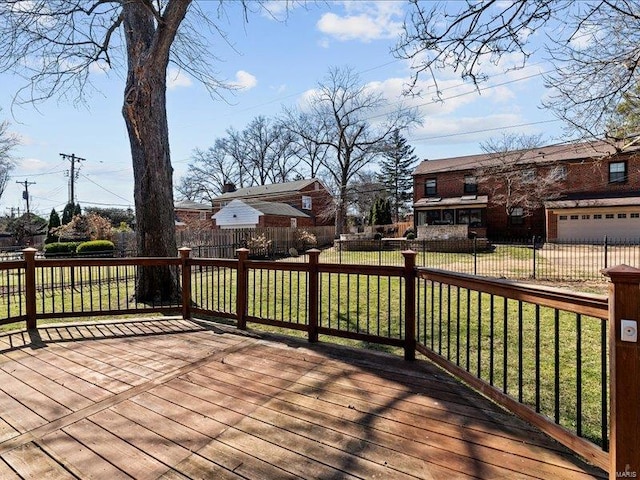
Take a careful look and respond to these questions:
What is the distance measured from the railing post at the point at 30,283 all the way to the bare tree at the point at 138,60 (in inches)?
81.1

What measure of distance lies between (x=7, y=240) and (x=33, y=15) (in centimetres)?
3163

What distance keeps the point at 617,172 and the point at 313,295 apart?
2400 cm

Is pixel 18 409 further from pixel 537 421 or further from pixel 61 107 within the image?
pixel 61 107

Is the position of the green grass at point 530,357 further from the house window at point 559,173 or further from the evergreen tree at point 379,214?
the evergreen tree at point 379,214

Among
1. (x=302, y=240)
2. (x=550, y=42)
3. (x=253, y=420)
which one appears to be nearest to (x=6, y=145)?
(x=302, y=240)

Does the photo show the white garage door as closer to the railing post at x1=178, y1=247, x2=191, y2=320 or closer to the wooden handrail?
the wooden handrail

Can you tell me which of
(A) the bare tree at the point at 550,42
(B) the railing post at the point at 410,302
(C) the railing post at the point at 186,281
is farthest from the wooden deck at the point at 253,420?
(A) the bare tree at the point at 550,42

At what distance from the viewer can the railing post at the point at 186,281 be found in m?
5.04

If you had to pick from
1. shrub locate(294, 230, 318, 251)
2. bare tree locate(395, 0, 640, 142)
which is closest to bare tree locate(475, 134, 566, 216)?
shrub locate(294, 230, 318, 251)

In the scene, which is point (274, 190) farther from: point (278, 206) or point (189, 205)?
point (189, 205)

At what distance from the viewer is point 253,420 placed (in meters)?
2.35

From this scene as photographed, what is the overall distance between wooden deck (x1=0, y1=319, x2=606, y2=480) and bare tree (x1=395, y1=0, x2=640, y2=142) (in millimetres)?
3280

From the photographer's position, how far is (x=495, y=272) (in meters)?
10.9

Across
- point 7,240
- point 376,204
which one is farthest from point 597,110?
point 7,240
